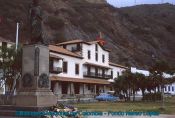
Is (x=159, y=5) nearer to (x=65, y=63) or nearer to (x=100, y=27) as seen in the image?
(x=100, y=27)

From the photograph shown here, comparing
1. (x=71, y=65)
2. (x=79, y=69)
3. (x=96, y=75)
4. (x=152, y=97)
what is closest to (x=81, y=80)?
(x=79, y=69)

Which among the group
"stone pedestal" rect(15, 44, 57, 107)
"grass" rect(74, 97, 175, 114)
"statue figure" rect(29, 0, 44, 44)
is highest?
"statue figure" rect(29, 0, 44, 44)

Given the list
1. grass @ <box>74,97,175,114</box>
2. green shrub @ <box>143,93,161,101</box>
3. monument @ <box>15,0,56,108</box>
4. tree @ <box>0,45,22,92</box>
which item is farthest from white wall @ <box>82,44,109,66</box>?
monument @ <box>15,0,56,108</box>

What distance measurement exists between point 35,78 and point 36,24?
3.25 m

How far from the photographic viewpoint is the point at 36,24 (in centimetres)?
2217

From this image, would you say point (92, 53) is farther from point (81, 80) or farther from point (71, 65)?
point (71, 65)

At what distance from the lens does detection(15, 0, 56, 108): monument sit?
20.8 m

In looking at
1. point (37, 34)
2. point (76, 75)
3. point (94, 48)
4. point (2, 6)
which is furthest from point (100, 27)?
point (37, 34)

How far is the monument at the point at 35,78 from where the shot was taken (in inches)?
820

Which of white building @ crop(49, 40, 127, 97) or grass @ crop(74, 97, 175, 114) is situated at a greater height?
white building @ crop(49, 40, 127, 97)

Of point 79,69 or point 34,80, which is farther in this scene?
point 79,69

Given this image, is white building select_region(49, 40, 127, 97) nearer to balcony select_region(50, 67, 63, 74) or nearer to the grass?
balcony select_region(50, 67, 63, 74)

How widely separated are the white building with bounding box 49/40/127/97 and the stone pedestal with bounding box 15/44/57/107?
31823mm

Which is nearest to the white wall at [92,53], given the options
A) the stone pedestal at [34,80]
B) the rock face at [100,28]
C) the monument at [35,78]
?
the rock face at [100,28]
